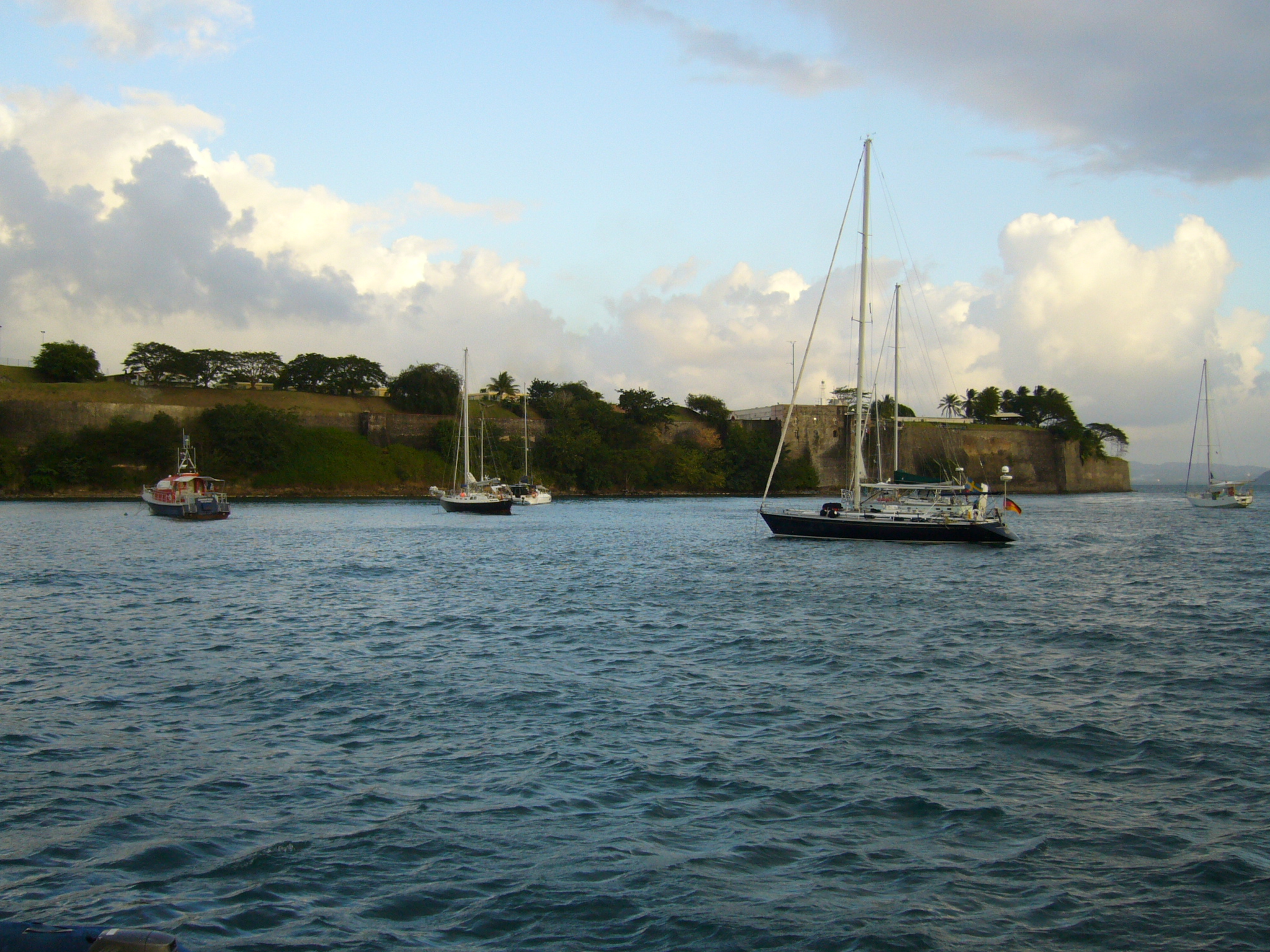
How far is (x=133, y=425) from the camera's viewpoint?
228 ft

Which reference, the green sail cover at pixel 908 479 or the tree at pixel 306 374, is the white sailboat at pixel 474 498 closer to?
the green sail cover at pixel 908 479

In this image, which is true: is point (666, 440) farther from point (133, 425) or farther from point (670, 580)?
point (670, 580)

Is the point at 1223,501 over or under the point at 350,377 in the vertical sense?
under

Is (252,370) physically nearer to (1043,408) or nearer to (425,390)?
(425,390)

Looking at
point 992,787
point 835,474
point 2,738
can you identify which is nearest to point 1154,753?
point 992,787

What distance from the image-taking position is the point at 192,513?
144 feet

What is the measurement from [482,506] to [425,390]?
41475 mm

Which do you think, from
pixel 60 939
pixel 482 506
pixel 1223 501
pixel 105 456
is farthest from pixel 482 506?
pixel 1223 501

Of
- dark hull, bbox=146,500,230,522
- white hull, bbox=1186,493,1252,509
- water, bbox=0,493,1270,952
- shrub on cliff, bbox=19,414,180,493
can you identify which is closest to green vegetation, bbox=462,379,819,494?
shrub on cliff, bbox=19,414,180,493

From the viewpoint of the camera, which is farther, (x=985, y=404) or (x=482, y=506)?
(x=985, y=404)

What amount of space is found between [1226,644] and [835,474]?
81.1 m

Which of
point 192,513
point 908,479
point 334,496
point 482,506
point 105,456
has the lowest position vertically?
point 192,513

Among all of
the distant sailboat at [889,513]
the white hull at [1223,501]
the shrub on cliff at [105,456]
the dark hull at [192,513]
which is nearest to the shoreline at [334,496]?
the shrub on cliff at [105,456]

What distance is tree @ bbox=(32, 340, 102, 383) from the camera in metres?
76.4
